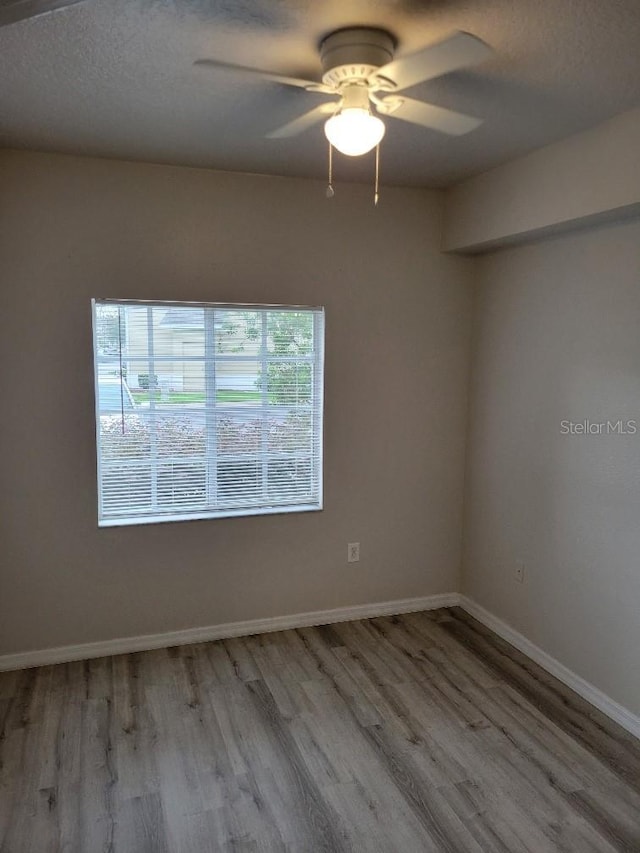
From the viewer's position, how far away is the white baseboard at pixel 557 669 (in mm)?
2688

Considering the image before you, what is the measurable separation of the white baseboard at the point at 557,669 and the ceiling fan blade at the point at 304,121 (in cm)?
274

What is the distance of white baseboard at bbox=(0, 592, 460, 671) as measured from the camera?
3126mm

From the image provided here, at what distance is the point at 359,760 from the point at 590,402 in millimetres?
1870

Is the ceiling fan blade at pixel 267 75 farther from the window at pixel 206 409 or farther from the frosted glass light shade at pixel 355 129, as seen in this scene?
the window at pixel 206 409

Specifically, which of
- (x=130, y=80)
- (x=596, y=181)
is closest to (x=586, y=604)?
(x=596, y=181)

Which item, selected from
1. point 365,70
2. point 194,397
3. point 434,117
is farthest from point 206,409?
point 365,70

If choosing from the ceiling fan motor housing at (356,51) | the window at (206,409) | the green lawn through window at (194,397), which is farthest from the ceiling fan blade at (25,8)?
the green lawn through window at (194,397)

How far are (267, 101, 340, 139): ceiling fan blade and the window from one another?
962mm

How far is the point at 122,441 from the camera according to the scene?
3.20 m

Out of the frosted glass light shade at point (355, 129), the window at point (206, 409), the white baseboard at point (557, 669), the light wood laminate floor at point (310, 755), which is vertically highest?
the frosted glass light shade at point (355, 129)

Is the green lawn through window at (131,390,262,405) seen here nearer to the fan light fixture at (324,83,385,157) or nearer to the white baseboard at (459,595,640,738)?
the fan light fixture at (324,83,385,157)

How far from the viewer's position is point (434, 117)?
238cm

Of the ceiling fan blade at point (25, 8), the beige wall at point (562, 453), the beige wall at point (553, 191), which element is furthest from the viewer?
the beige wall at point (562, 453)

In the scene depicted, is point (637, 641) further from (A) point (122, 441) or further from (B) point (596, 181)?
(A) point (122, 441)
